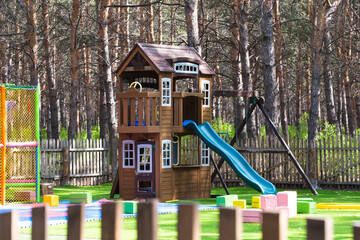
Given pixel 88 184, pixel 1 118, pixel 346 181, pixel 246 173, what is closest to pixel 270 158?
pixel 346 181

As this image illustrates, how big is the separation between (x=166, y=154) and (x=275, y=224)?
1679 cm

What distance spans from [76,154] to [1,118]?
7.33m

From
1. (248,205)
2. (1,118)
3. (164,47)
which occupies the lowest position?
(248,205)

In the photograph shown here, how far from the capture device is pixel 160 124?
719 inches

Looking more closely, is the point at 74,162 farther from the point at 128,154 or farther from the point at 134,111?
the point at 134,111

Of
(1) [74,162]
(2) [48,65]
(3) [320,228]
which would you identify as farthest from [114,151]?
(3) [320,228]

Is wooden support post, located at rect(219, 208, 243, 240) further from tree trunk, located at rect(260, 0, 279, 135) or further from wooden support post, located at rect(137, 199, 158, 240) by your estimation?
tree trunk, located at rect(260, 0, 279, 135)

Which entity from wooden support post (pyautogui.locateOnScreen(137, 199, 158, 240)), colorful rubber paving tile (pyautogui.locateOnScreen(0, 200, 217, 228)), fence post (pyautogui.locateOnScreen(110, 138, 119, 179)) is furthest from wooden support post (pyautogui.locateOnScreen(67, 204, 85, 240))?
fence post (pyautogui.locateOnScreen(110, 138, 119, 179))

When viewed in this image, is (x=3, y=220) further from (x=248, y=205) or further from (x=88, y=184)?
(x=88, y=184)

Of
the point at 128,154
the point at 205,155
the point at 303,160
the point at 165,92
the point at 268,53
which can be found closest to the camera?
the point at 165,92

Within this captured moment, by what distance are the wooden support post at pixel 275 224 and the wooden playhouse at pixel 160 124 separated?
15.7 meters

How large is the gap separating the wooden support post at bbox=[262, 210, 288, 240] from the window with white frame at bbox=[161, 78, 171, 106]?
1651 centimetres

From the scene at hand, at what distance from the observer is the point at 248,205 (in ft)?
55.8

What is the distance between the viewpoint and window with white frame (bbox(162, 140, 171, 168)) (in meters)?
18.5
